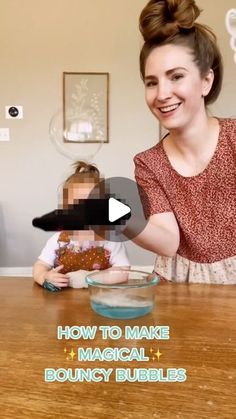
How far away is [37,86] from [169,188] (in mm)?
1416

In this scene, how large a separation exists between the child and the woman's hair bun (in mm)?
215

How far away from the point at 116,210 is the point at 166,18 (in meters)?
0.30

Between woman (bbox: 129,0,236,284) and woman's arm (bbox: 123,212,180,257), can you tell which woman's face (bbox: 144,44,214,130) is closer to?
woman (bbox: 129,0,236,284)

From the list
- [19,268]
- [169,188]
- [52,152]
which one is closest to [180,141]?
[169,188]

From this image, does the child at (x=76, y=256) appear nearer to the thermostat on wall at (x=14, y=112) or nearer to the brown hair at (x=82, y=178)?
the brown hair at (x=82, y=178)

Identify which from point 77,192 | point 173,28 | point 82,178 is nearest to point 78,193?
point 77,192

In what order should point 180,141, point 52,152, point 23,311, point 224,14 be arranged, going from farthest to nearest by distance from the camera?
point 52,152 → point 224,14 → point 180,141 → point 23,311

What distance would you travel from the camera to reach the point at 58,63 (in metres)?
1.92

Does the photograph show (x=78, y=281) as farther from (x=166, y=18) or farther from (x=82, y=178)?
(x=166, y=18)

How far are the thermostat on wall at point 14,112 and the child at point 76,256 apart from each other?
1.32 m

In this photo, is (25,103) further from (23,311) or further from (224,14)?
(23,311)

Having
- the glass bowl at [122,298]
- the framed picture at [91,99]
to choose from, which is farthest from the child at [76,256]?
the framed picture at [91,99]

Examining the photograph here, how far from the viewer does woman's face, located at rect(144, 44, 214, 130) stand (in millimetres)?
522

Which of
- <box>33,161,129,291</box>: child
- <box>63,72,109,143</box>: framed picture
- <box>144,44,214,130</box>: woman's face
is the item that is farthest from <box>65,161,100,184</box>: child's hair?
<box>63,72,109,143</box>: framed picture
